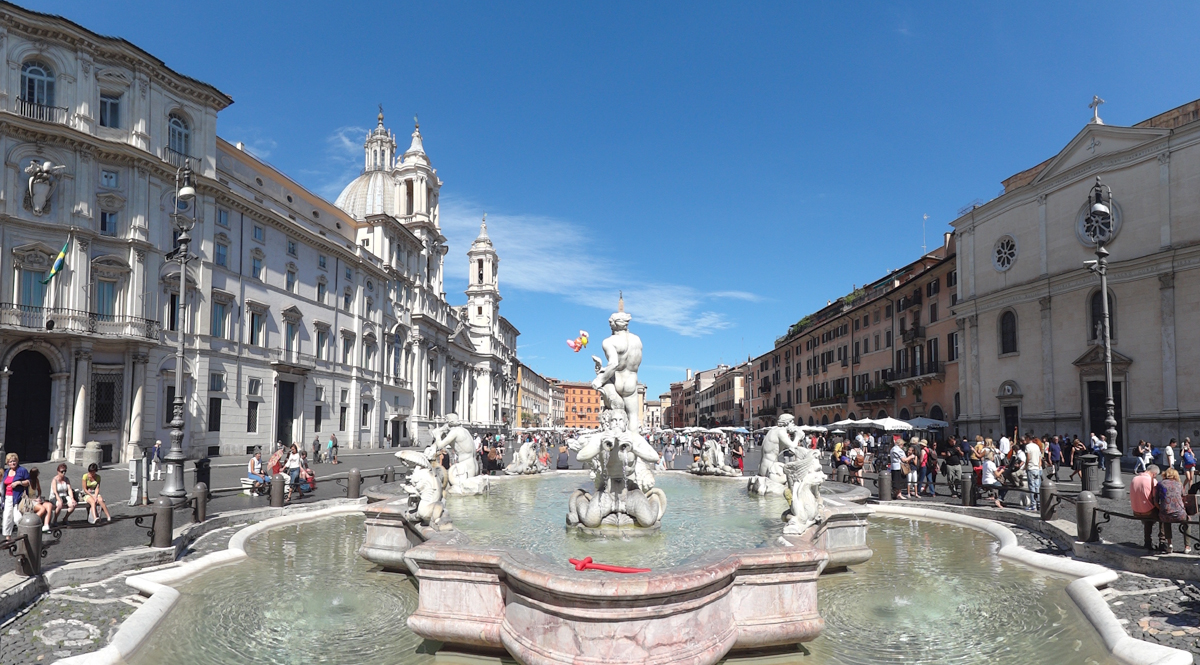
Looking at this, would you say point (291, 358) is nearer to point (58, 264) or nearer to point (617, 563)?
point (58, 264)

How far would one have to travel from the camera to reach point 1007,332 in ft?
108

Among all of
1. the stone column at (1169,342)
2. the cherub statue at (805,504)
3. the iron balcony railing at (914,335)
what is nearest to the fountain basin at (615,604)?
the cherub statue at (805,504)

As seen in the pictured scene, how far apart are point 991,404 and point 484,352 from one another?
69.1m

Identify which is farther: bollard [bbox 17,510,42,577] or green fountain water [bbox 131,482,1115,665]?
bollard [bbox 17,510,42,577]

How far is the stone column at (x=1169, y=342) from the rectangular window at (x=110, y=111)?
1674 inches

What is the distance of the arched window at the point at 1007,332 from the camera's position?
32.3 meters

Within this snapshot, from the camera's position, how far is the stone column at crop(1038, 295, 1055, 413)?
97.7 ft

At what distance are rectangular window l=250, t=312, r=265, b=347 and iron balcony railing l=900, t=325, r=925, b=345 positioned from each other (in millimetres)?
38184

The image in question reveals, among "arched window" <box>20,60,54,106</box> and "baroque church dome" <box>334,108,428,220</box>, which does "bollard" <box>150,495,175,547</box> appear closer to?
"arched window" <box>20,60,54,106</box>

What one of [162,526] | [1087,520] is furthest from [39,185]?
[1087,520]

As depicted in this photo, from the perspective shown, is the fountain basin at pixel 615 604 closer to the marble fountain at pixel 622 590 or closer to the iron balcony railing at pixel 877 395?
the marble fountain at pixel 622 590

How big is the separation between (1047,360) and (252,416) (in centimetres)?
3991

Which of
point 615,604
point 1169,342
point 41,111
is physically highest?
point 41,111

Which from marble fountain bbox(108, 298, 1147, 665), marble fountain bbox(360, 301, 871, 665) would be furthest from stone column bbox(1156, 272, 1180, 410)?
marble fountain bbox(360, 301, 871, 665)
